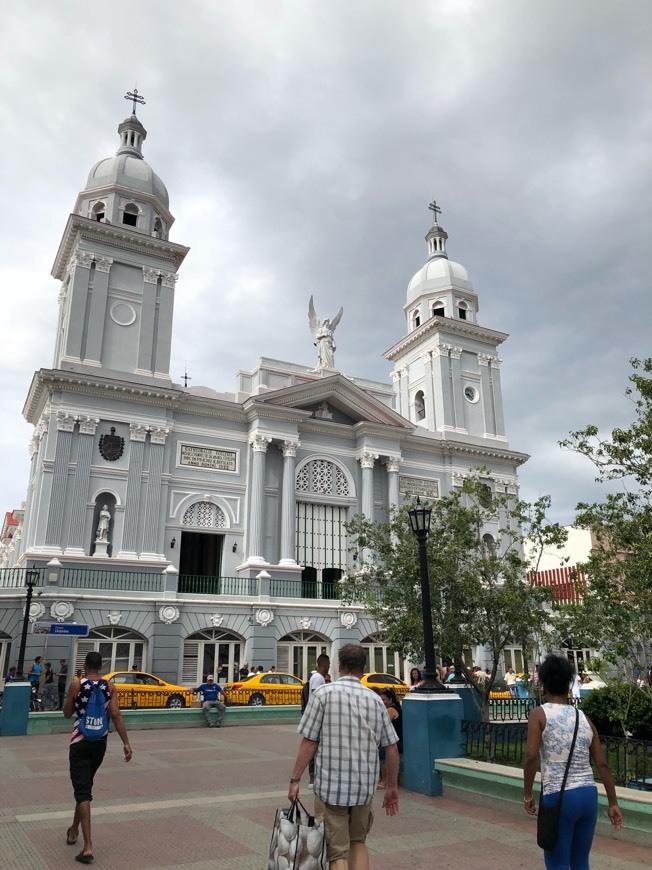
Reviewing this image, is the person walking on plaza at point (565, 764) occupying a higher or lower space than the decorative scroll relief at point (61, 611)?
lower

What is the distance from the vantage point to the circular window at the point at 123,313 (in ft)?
112

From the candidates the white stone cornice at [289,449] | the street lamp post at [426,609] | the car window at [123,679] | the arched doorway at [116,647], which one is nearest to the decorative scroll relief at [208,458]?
the white stone cornice at [289,449]

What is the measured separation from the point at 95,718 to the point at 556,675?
4721 millimetres

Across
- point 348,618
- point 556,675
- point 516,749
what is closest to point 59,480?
point 348,618

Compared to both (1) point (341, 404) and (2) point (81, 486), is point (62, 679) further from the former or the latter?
(1) point (341, 404)

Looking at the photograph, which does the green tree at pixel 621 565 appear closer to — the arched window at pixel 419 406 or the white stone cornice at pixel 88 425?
the white stone cornice at pixel 88 425

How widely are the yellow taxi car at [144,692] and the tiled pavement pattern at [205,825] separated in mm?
9712

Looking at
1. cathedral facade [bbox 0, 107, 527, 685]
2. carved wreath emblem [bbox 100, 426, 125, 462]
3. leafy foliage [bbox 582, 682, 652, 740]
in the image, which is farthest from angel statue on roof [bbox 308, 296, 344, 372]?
leafy foliage [bbox 582, 682, 652, 740]

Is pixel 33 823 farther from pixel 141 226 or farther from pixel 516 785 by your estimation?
pixel 141 226

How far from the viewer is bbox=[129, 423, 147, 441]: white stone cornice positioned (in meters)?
32.0

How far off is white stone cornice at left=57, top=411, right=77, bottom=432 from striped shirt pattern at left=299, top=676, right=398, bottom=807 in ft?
90.5

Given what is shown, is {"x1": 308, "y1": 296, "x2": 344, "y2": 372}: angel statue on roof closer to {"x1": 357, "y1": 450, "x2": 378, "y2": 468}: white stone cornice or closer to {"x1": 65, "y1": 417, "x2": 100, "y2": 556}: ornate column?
{"x1": 357, "y1": 450, "x2": 378, "y2": 468}: white stone cornice

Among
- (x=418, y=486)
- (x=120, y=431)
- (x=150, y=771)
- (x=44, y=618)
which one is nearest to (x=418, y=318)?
(x=418, y=486)

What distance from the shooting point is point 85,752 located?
7.20 m
